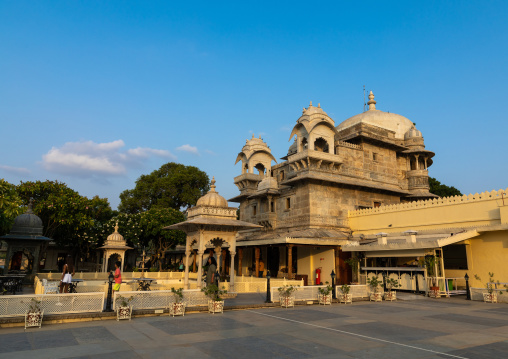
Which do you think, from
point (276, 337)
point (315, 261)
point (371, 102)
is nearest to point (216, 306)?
point (276, 337)

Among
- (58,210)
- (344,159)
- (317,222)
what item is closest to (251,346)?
(317,222)

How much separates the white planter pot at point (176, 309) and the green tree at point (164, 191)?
3707cm

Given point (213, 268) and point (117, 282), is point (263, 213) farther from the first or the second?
point (117, 282)

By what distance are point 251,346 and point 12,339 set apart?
538cm

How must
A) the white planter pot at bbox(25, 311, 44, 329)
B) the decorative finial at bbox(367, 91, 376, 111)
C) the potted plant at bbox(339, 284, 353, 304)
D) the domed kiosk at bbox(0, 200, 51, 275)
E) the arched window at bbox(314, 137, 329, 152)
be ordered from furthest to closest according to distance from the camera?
the decorative finial at bbox(367, 91, 376, 111)
the arched window at bbox(314, 137, 329, 152)
the domed kiosk at bbox(0, 200, 51, 275)
the potted plant at bbox(339, 284, 353, 304)
the white planter pot at bbox(25, 311, 44, 329)

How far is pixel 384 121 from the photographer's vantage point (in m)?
32.3

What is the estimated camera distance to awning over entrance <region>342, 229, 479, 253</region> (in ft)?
57.4

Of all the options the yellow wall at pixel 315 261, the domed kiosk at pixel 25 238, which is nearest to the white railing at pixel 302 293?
the yellow wall at pixel 315 261

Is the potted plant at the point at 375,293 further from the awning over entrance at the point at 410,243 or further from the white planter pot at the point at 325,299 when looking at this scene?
the awning over entrance at the point at 410,243

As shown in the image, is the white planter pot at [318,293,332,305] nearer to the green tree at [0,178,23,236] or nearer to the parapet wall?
the parapet wall

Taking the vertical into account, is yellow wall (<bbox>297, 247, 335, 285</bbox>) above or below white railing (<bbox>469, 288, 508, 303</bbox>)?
above

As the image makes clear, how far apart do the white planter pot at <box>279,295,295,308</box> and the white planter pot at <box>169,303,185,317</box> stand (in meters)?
4.11

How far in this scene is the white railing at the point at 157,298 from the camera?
11.3 m

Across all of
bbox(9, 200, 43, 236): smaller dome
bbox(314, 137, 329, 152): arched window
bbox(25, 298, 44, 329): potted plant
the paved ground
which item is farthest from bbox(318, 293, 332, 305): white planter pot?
bbox(9, 200, 43, 236): smaller dome
